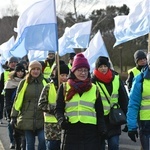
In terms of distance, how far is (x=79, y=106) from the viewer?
488cm

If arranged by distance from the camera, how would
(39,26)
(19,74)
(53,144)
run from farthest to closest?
(19,74), (39,26), (53,144)

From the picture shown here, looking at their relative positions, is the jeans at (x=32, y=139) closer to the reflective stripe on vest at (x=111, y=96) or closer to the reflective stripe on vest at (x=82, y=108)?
the reflective stripe on vest at (x=111, y=96)

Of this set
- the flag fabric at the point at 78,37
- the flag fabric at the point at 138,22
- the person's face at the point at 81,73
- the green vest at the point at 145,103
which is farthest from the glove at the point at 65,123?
the flag fabric at the point at 78,37

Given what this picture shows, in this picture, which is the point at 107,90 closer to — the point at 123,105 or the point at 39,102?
the point at 123,105

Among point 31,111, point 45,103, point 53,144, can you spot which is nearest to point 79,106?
point 45,103

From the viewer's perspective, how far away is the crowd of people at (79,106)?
16.0 ft

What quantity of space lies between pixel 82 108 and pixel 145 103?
3.69ft

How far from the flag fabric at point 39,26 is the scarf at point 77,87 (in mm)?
2272

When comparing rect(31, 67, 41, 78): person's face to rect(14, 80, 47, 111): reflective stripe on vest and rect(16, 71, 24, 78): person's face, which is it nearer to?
rect(14, 80, 47, 111): reflective stripe on vest

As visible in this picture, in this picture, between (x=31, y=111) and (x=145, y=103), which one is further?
(x=31, y=111)

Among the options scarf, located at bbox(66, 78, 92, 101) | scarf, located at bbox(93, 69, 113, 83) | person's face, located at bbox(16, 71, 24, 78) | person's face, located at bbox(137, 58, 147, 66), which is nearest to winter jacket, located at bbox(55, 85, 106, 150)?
scarf, located at bbox(66, 78, 92, 101)

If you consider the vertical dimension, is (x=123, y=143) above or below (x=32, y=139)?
below

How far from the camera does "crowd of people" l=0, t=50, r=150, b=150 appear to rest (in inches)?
192

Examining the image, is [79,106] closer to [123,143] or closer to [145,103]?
[145,103]
